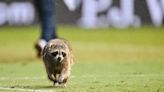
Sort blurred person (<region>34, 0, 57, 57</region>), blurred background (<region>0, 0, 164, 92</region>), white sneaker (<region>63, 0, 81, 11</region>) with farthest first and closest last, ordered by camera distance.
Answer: white sneaker (<region>63, 0, 81, 11</region>)
blurred background (<region>0, 0, 164, 92</region>)
blurred person (<region>34, 0, 57, 57</region>)

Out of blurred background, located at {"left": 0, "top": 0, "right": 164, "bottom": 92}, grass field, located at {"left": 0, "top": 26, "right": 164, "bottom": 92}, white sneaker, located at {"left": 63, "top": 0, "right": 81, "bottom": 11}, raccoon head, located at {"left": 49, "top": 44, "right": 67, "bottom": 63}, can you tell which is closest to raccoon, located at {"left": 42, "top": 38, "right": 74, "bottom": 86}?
raccoon head, located at {"left": 49, "top": 44, "right": 67, "bottom": 63}

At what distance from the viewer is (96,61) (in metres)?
19.2

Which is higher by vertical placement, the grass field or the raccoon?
the raccoon

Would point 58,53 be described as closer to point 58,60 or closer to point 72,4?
point 58,60

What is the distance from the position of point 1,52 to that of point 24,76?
598cm

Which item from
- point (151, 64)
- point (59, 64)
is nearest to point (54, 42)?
point (59, 64)

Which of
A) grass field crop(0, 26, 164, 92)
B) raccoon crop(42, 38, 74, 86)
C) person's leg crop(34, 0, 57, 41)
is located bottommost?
grass field crop(0, 26, 164, 92)

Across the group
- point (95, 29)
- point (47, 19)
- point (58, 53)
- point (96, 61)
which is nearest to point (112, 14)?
point (95, 29)

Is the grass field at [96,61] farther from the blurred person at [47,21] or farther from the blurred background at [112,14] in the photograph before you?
the blurred person at [47,21]

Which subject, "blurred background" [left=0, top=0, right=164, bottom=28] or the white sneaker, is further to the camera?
"blurred background" [left=0, top=0, right=164, bottom=28]

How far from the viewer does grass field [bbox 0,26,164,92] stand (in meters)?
13.0

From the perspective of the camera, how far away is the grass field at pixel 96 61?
13039 millimetres

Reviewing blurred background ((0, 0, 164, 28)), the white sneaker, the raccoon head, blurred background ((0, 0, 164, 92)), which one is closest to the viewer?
the raccoon head

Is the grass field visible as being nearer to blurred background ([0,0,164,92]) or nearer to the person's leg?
blurred background ([0,0,164,92])
